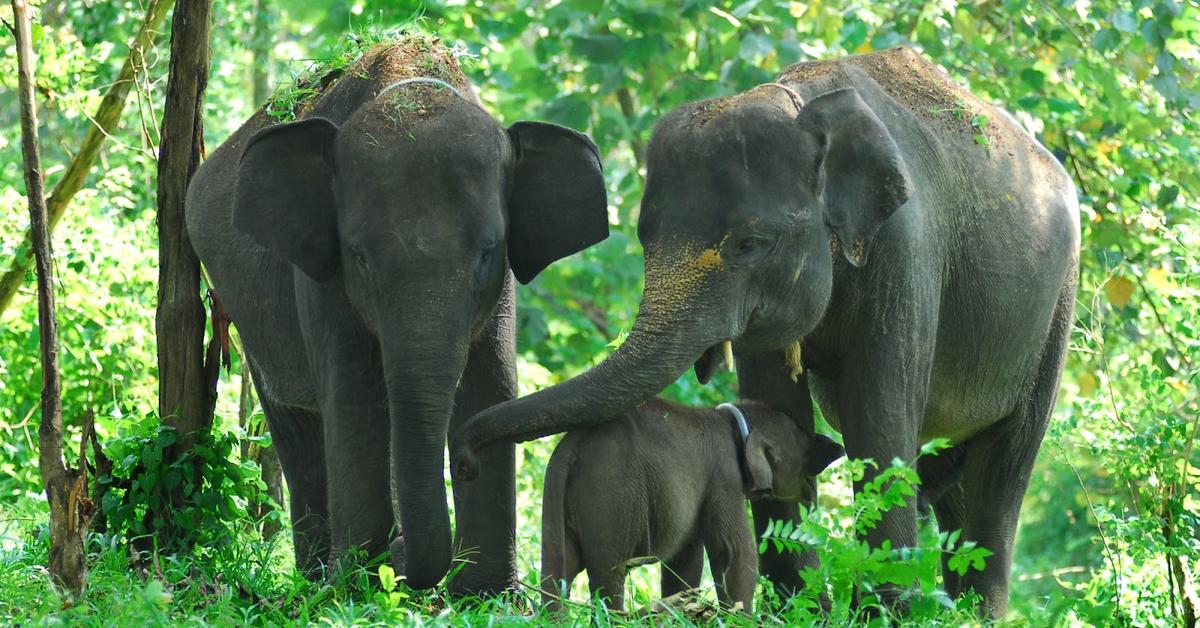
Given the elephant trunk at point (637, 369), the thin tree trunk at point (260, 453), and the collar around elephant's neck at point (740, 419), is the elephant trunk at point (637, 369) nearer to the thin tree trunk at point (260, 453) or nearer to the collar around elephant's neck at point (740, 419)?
the collar around elephant's neck at point (740, 419)

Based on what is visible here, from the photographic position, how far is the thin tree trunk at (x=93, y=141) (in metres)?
6.28

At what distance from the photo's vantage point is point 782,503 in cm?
545

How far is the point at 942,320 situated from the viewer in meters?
5.40

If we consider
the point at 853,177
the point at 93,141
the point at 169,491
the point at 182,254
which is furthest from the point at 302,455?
the point at 853,177

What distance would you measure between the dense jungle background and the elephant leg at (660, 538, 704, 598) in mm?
283

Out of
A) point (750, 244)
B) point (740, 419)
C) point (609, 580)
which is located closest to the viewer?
point (750, 244)

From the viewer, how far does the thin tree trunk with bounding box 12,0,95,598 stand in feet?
15.4

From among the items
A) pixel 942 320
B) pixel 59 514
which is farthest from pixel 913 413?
pixel 59 514

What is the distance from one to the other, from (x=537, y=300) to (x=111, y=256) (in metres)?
5.35

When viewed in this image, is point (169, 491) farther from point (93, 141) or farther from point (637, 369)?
point (637, 369)

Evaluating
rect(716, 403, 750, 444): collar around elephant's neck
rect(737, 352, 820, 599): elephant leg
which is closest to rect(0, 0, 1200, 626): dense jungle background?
rect(737, 352, 820, 599): elephant leg

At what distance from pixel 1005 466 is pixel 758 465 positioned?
145cm

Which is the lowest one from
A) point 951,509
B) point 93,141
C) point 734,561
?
point 951,509

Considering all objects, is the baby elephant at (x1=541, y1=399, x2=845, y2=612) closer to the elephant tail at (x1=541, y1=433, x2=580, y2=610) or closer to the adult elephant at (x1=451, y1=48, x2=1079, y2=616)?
the elephant tail at (x1=541, y1=433, x2=580, y2=610)
